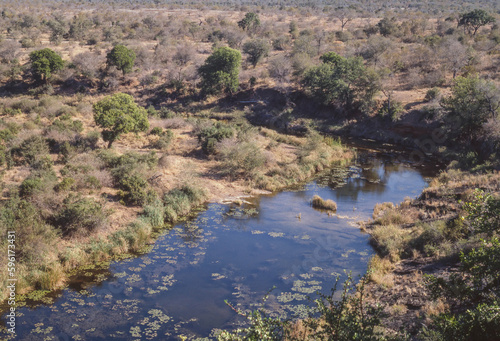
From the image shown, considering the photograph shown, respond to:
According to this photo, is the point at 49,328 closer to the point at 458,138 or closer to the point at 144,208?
the point at 144,208

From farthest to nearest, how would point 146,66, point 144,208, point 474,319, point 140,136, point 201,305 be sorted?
point 146,66
point 140,136
point 144,208
point 201,305
point 474,319

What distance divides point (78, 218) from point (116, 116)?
40.8 ft

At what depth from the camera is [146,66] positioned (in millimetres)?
54969

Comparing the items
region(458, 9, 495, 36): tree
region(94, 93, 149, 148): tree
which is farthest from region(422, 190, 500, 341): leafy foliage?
region(458, 9, 495, 36): tree

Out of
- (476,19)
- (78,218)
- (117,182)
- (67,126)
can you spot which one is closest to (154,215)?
(117,182)

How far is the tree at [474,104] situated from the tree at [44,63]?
45254mm

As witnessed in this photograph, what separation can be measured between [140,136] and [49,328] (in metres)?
22.2

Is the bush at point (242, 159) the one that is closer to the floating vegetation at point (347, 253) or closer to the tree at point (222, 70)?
the floating vegetation at point (347, 253)

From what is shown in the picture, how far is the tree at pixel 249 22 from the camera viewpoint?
75.5 meters

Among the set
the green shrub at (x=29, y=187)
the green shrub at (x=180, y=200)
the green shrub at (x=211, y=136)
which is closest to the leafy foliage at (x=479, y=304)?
the green shrub at (x=180, y=200)

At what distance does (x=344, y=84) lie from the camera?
4350 cm

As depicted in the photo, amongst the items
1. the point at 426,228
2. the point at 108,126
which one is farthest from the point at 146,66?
the point at 426,228

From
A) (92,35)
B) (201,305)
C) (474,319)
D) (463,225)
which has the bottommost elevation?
(201,305)

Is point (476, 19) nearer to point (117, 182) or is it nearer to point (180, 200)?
point (180, 200)
